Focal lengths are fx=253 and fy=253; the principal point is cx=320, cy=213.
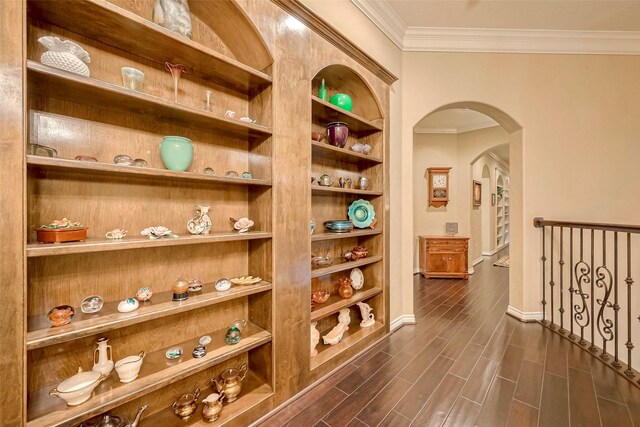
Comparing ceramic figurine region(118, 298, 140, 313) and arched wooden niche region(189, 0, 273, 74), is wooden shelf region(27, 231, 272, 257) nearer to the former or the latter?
ceramic figurine region(118, 298, 140, 313)

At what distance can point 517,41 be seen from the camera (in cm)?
287

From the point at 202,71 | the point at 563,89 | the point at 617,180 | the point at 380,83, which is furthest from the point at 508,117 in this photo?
the point at 202,71

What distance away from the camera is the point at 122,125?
1.29 m

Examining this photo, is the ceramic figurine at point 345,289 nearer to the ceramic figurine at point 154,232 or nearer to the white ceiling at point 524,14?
the ceramic figurine at point 154,232

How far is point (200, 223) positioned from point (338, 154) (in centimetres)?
131

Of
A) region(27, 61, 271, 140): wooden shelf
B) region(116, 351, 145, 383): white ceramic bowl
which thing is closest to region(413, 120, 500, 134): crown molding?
region(27, 61, 271, 140): wooden shelf

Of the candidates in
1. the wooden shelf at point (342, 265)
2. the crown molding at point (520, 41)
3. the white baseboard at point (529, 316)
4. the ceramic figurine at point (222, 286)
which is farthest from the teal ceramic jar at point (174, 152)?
the white baseboard at point (529, 316)

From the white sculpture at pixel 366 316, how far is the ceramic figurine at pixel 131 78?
7.42 ft

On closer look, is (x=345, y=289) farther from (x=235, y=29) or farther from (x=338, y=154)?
(x=235, y=29)

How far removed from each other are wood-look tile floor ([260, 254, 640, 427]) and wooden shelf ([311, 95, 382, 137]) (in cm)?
202

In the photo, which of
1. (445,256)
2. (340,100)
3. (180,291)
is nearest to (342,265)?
(180,291)

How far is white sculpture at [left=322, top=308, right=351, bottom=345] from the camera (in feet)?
6.83

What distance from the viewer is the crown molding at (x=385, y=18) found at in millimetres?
2334

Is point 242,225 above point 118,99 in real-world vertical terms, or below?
below
